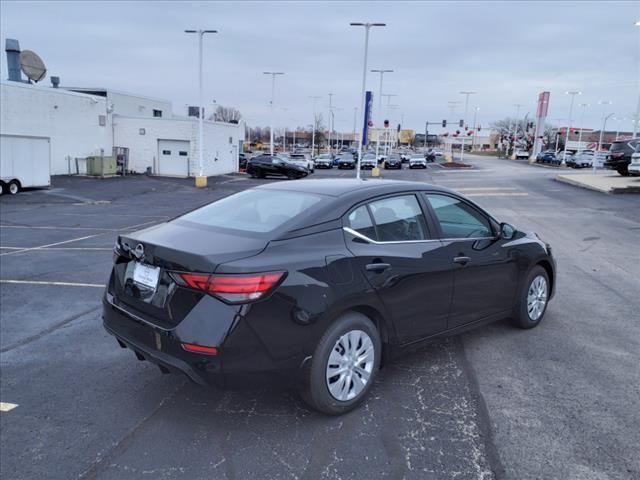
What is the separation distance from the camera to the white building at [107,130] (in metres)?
25.4

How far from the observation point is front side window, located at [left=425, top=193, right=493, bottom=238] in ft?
14.2

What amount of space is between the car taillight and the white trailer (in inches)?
810

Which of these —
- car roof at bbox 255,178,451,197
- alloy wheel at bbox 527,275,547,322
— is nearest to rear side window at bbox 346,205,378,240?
car roof at bbox 255,178,451,197

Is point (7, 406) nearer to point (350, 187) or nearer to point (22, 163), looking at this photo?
point (350, 187)

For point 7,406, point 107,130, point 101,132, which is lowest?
point 7,406

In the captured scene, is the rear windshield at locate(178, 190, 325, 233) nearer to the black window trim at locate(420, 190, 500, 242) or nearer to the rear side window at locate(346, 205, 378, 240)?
the rear side window at locate(346, 205, 378, 240)

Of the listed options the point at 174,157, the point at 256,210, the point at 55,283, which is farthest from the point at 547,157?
the point at 256,210

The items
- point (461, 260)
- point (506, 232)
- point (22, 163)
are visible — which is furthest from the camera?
point (22, 163)

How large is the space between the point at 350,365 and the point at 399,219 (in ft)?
4.03

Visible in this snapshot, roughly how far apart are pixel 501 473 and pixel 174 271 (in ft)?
7.44

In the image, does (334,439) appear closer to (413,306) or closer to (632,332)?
(413,306)

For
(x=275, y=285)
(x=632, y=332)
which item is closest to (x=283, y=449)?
(x=275, y=285)

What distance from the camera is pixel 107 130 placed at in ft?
106

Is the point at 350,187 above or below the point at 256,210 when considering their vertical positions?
above
